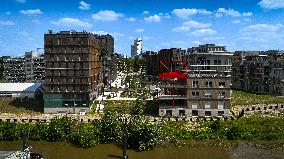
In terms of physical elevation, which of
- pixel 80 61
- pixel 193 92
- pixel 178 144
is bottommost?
pixel 178 144

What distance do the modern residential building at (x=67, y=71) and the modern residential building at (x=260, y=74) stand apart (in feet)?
213

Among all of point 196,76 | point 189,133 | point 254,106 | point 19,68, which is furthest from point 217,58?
point 19,68

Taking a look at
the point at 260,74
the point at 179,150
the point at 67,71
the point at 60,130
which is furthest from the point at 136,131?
the point at 260,74

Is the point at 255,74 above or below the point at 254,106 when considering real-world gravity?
above

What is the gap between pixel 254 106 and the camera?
9850 cm

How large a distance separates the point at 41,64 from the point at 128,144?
106 m

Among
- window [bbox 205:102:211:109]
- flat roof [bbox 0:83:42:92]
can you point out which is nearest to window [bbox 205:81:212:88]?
window [bbox 205:102:211:109]

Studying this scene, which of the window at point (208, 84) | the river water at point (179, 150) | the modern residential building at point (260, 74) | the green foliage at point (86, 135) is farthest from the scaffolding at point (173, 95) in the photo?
the modern residential building at point (260, 74)

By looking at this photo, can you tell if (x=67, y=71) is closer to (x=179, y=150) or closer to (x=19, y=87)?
(x=19, y=87)

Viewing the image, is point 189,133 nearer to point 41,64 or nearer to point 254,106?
point 254,106

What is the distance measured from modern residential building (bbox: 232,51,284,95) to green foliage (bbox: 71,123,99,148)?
7630 centimetres

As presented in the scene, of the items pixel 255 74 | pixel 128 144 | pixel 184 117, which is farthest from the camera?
pixel 255 74

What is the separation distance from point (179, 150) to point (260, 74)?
8001cm

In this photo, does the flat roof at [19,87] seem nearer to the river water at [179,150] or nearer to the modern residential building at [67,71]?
the modern residential building at [67,71]
